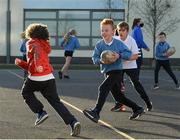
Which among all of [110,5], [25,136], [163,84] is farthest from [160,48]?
[110,5]

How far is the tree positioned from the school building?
26.5 inches

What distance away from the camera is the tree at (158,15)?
33.1 meters

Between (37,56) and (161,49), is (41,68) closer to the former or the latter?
(37,56)

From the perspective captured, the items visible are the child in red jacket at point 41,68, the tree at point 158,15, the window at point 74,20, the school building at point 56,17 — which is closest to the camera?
the child in red jacket at point 41,68

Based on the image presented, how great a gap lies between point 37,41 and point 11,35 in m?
25.6

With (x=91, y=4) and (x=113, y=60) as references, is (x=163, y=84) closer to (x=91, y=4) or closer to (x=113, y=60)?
(x=113, y=60)

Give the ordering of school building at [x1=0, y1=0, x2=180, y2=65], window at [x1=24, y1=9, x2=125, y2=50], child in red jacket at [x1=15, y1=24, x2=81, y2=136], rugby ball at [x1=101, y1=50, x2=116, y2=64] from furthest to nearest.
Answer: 1. window at [x1=24, y1=9, x2=125, y2=50]
2. school building at [x1=0, y1=0, x2=180, y2=65]
3. rugby ball at [x1=101, y1=50, x2=116, y2=64]
4. child in red jacket at [x1=15, y1=24, x2=81, y2=136]

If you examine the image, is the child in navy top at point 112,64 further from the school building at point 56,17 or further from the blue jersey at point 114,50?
the school building at point 56,17

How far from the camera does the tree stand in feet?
109

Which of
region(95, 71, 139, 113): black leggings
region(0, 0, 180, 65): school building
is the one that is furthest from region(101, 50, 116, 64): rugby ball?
region(0, 0, 180, 65): school building

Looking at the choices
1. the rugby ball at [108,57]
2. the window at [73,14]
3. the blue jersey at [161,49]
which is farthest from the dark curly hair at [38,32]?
the window at [73,14]

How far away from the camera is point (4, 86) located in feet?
55.6

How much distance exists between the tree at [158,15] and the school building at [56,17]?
673 mm

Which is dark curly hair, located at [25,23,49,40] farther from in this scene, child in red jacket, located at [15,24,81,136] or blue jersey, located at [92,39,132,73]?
blue jersey, located at [92,39,132,73]
